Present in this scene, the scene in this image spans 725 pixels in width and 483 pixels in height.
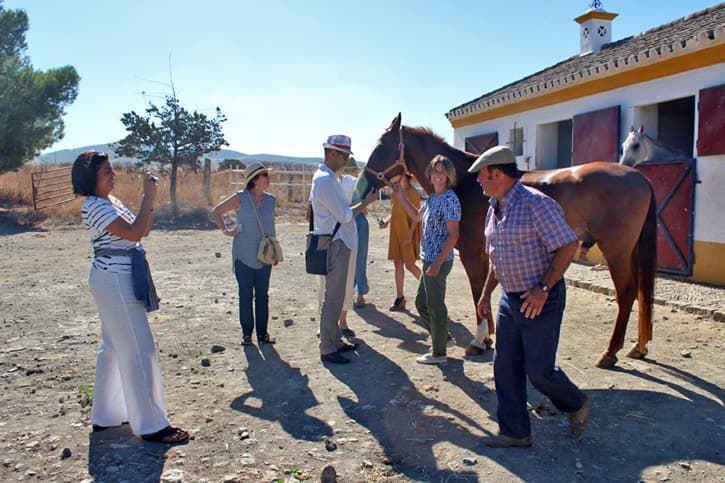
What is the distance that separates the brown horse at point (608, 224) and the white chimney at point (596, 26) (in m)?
8.85

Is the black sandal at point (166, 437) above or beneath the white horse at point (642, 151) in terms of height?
beneath

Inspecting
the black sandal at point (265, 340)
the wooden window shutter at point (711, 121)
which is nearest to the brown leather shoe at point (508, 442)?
the black sandal at point (265, 340)

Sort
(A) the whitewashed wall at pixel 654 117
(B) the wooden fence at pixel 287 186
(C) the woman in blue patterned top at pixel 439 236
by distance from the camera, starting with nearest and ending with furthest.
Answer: (C) the woman in blue patterned top at pixel 439 236 < (A) the whitewashed wall at pixel 654 117 < (B) the wooden fence at pixel 287 186

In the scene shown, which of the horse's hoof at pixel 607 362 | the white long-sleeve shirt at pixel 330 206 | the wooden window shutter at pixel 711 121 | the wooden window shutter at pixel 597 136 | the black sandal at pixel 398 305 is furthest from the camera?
the wooden window shutter at pixel 597 136

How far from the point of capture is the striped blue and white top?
3.06 m

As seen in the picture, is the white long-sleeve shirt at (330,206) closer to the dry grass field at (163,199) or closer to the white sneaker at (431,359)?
the white sneaker at (431,359)

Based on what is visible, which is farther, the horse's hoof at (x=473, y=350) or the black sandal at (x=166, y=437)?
the horse's hoof at (x=473, y=350)

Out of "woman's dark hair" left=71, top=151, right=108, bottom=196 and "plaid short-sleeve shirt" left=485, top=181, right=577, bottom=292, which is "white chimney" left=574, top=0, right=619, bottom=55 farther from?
"woman's dark hair" left=71, top=151, right=108, bottom=196

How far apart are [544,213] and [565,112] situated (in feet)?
27.9

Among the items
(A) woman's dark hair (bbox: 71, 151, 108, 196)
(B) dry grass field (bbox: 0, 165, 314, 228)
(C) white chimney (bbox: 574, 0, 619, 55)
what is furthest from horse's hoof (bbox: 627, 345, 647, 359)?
(B) dry grass field (bbox: 0, 165, 314, 228)

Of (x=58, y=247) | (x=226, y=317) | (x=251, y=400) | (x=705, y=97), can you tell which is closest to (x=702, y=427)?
(x=251, y=400)

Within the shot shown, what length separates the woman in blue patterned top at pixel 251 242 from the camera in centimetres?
511

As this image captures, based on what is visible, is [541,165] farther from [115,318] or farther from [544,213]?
[115,318]

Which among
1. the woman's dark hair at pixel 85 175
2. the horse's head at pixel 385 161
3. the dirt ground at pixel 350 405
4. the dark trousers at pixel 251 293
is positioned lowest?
the dirt ground at pixel 350 405
